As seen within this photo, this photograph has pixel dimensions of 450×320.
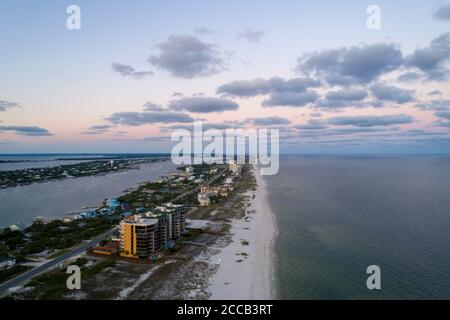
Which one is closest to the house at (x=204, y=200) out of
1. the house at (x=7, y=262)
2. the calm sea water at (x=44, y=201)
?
the calm sea water at (x=44, y=201)

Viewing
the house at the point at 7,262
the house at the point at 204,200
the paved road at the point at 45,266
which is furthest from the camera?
the house at the point at 204,200

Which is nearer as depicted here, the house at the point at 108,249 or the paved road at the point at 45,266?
the paved road at the point at 45,266

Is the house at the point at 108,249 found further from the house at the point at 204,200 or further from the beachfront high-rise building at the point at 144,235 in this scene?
the house at the point at 204,200

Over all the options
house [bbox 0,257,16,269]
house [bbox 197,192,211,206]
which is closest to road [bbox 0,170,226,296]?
house [bbox 0,257,16,269]

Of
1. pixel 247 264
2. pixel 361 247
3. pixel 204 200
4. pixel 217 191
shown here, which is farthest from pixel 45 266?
pixel 217 191

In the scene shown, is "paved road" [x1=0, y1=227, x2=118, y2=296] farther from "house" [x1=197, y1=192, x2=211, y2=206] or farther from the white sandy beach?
"house" [x1=197, y1=192, x2=211, y2=206]
